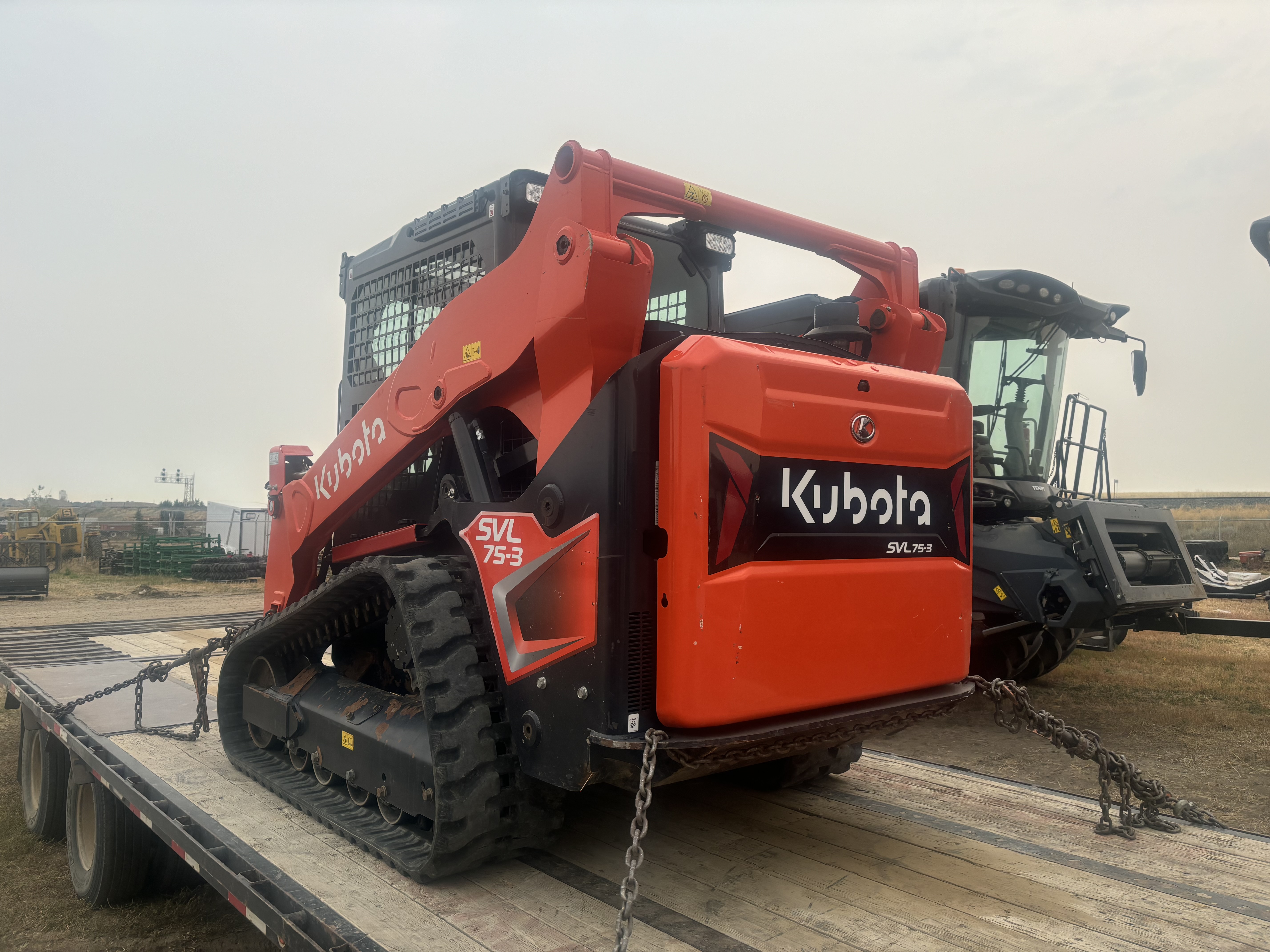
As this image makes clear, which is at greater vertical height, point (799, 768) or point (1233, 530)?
point (1233, 530)

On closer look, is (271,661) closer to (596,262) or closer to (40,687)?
(40,687)

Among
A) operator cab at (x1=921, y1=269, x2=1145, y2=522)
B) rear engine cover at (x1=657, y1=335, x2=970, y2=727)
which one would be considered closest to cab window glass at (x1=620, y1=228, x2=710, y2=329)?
rear engine cover at (x1=657, y1=335, x2=970, y2=727)

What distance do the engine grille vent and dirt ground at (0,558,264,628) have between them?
11289 mm

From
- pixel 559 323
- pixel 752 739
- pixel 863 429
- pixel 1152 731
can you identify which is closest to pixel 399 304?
pixel 559 323

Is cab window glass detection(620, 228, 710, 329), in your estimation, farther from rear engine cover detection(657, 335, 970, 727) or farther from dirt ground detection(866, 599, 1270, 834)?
dirt ground detection(866, 599, 1270, 834)

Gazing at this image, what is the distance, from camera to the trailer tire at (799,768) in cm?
387

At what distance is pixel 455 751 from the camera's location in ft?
9.27

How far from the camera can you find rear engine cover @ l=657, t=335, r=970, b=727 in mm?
2543

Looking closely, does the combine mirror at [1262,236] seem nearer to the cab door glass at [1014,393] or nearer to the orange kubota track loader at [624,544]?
the orange kubota track loader at [624,544]

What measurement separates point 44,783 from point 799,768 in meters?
4.04

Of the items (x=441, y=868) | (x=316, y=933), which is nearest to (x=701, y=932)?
(x=441, y=868)

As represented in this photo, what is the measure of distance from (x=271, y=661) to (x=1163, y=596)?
5798 millimetres

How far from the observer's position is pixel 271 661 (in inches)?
172

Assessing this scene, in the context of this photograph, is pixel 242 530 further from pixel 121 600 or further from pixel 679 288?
pixel 679 288
